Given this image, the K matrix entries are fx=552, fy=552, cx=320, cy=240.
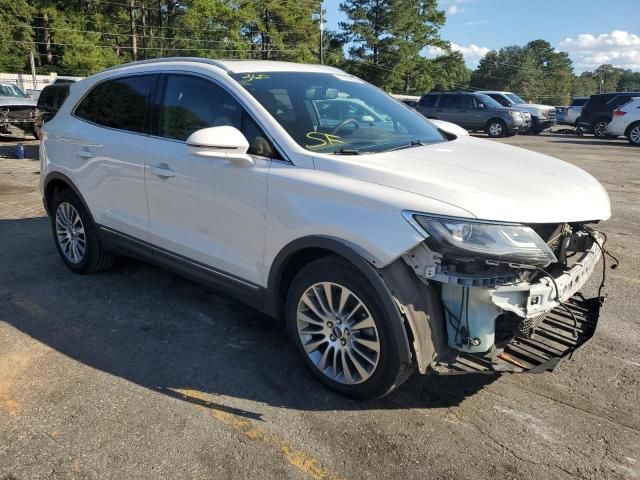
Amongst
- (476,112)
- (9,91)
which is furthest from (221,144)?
(476,112)

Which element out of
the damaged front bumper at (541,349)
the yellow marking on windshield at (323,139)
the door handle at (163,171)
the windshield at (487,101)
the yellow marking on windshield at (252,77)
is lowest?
the damaged front bumper at (541,349)

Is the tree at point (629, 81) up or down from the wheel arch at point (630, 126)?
up

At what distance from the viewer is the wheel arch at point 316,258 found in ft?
8.87

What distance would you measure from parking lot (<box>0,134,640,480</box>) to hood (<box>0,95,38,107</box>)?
48.3ft

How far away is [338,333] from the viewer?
3.06m

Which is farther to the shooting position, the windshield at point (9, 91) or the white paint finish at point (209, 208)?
the windshield at point (9, 91)

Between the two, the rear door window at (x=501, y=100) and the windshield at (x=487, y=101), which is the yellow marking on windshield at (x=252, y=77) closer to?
the windshield at (x=487, y=101)

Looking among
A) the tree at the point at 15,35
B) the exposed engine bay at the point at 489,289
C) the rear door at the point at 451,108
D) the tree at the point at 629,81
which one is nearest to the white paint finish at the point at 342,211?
the exposed engine bay at the point at 489,289

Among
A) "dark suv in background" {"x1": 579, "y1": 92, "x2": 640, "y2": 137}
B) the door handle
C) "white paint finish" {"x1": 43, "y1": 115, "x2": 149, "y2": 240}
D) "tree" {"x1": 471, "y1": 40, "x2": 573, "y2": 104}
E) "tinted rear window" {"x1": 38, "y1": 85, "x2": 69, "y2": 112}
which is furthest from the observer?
"tree" {"x1": 471, "y1": 40, "x2": 573, "y2": 104}

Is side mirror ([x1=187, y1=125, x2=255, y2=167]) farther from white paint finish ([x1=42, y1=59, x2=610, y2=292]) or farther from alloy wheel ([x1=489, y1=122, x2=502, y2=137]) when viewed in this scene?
alloy wheel ([x1=489, y1=122, x2=502, y2=137])

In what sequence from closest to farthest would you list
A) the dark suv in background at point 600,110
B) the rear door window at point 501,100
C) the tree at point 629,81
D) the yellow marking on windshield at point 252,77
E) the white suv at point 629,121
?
the yellow marking on windshield at point 252,77, the white suv at point 629,121, the dark suv in background at point 600,110, the rear door window at point 501,100, the tree at point 629,81

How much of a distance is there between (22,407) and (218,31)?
5452 cm

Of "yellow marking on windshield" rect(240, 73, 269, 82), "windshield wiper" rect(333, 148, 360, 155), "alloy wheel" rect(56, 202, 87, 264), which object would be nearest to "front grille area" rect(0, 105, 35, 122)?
"alloy wheel" rect(56, 202, 87, 264)

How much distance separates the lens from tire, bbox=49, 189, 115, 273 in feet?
16.0
